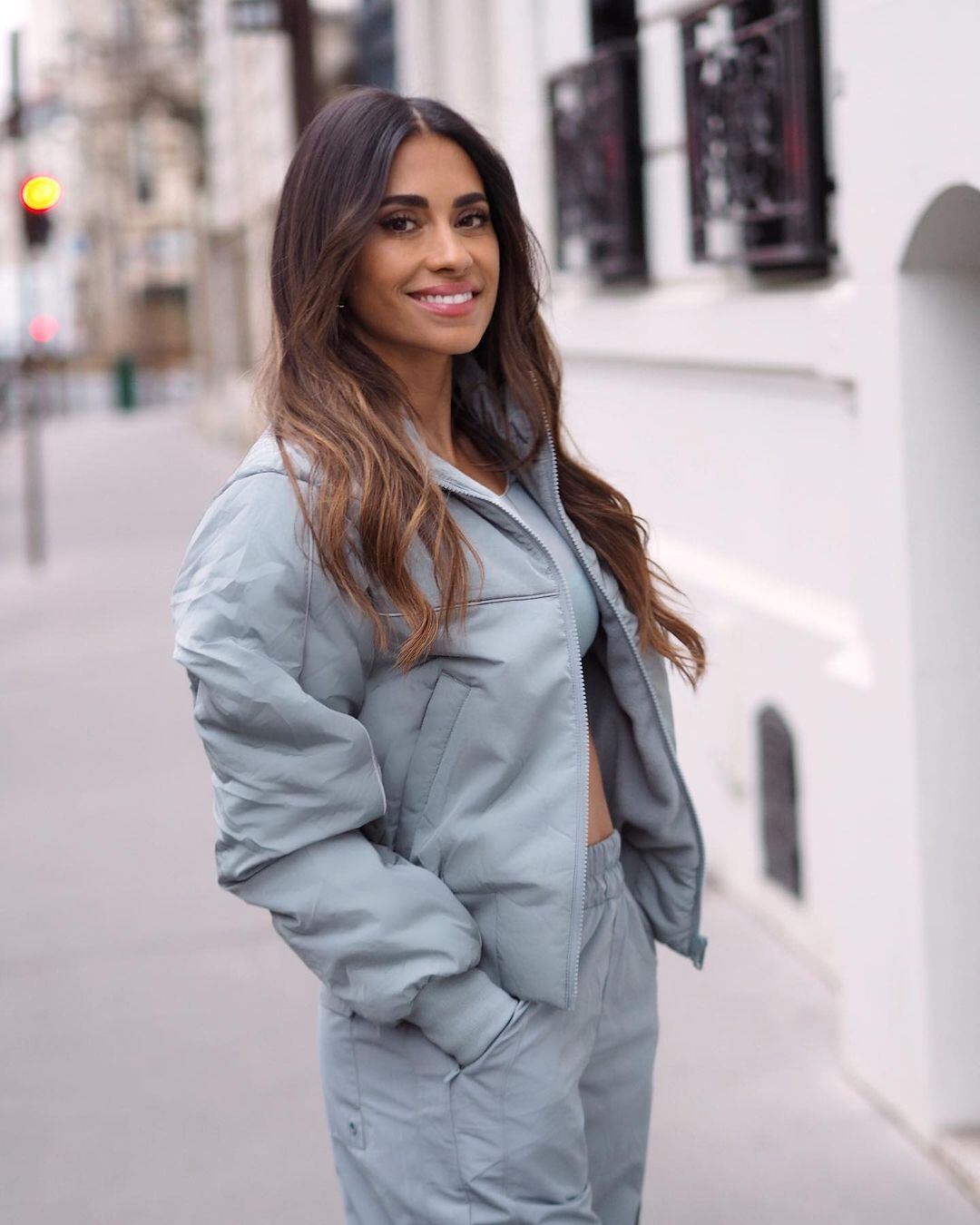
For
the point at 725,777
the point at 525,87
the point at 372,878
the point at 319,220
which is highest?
the point at 525,87

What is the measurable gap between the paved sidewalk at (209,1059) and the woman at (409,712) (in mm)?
1539

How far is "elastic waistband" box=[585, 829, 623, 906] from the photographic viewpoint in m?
2.40

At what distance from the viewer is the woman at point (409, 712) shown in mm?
2180

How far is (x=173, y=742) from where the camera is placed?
338 inches

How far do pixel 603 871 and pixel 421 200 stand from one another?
0.89 m

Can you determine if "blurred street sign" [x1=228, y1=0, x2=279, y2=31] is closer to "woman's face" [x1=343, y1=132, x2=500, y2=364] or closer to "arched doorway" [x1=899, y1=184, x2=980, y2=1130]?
"arched doorway" [x1=899, y1=184, x2=980, y2=1130]

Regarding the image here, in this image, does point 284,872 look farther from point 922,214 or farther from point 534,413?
point 922,214

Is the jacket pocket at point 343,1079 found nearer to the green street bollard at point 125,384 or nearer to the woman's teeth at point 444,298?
the woman's teeth at point 444,298

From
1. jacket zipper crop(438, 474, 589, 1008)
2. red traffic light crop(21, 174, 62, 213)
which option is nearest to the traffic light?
red traffic light crop(21, 174, 62, 213)

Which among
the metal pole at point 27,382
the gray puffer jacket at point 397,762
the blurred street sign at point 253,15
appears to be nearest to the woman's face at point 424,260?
the gray puffer jacket at point 397,762

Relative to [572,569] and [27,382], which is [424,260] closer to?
[572,569]

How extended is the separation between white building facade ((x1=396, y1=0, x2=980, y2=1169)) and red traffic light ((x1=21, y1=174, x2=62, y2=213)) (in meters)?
8.59

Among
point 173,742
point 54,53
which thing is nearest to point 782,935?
point 173,742

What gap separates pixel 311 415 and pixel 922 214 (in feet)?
5.65
